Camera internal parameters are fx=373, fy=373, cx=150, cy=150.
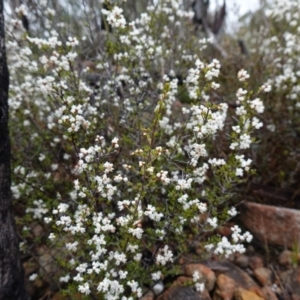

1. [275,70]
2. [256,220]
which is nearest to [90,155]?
[256,220]

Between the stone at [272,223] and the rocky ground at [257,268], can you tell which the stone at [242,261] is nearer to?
the rocky ground at [257,268]

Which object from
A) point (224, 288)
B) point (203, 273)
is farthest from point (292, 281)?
point (203, 273)

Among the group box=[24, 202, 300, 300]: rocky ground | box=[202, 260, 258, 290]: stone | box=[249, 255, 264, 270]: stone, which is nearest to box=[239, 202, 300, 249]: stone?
box=[24, 202, 300, 300]: rocky ground

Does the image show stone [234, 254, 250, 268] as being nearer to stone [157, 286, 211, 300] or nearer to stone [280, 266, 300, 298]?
stone [280, 266, 300, 298]

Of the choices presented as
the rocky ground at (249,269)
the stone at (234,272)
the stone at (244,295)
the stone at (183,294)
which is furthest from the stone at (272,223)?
the stone at (183,294)

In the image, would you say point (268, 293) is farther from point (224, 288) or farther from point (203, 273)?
point (203, 273)

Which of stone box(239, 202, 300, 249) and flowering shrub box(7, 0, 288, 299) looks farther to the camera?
stone box(239, 202, 300, 249)
